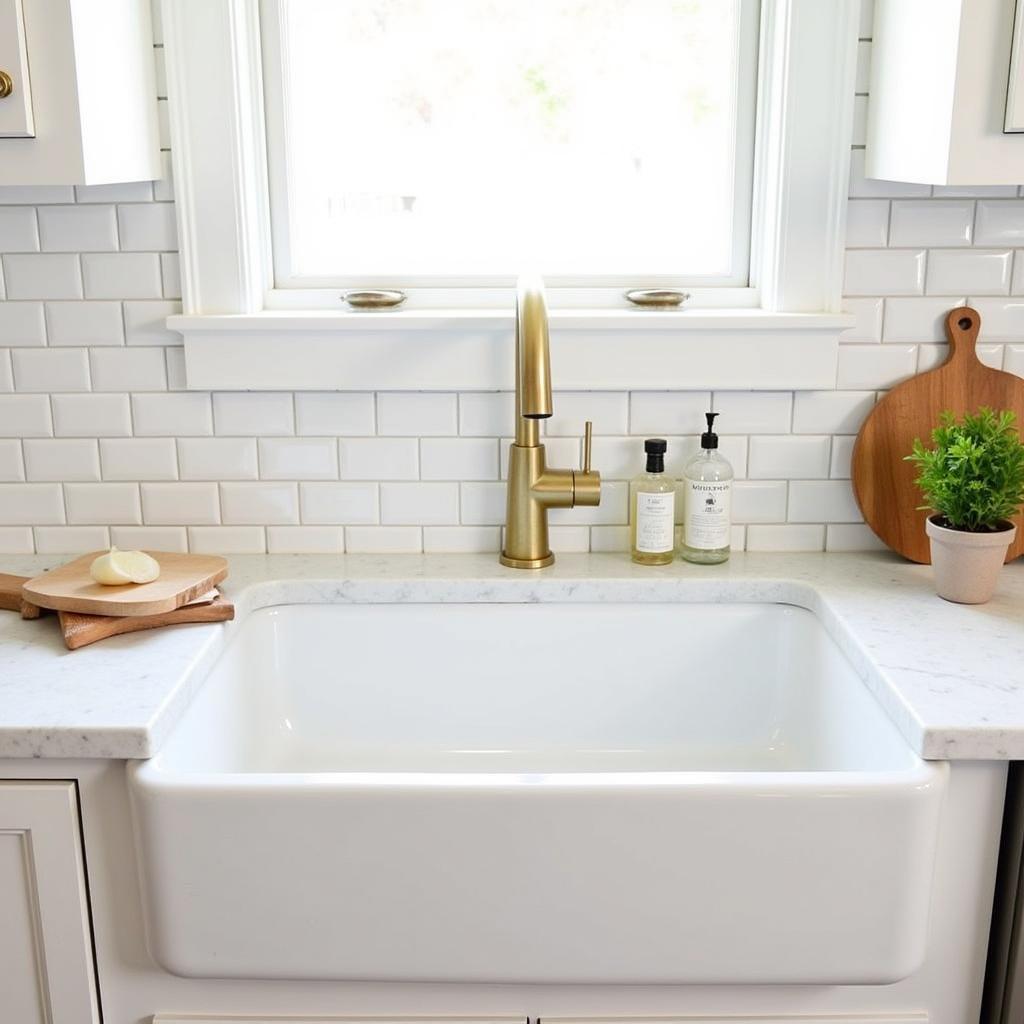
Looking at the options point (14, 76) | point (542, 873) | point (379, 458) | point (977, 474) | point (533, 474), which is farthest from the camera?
point (379, 458)

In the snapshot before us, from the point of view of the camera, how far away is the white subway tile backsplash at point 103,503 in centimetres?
183

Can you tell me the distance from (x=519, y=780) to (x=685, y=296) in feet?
2.79

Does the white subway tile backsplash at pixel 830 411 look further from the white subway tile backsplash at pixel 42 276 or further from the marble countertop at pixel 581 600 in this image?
the white subway tile backsplash at pixel 42 276

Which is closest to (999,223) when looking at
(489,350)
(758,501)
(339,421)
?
(758,501)

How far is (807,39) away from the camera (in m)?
1.66

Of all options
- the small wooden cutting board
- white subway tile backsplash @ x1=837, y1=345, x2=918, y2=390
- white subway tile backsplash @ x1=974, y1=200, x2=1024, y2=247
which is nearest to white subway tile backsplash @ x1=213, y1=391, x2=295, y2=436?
the small wooden cutting board

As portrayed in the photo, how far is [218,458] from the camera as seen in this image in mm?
1821

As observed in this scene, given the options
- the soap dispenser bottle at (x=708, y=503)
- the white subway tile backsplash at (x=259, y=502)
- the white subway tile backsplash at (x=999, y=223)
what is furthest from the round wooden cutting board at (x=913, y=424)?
the white subway tile backsplash at (x=259, y=502)

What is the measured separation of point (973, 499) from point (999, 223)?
0.45 meters

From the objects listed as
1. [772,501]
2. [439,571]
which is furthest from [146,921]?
[772,501]

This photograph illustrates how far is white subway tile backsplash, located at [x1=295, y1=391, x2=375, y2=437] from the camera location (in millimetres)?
1794

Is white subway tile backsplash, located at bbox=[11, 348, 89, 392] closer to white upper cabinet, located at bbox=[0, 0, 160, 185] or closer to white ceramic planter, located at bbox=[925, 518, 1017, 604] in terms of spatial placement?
white upper cabinet, located at bbox=[0, 0, 160, 185]

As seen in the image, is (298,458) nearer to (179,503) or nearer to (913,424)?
(179,503)

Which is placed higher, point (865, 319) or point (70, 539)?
point (865, 319)
